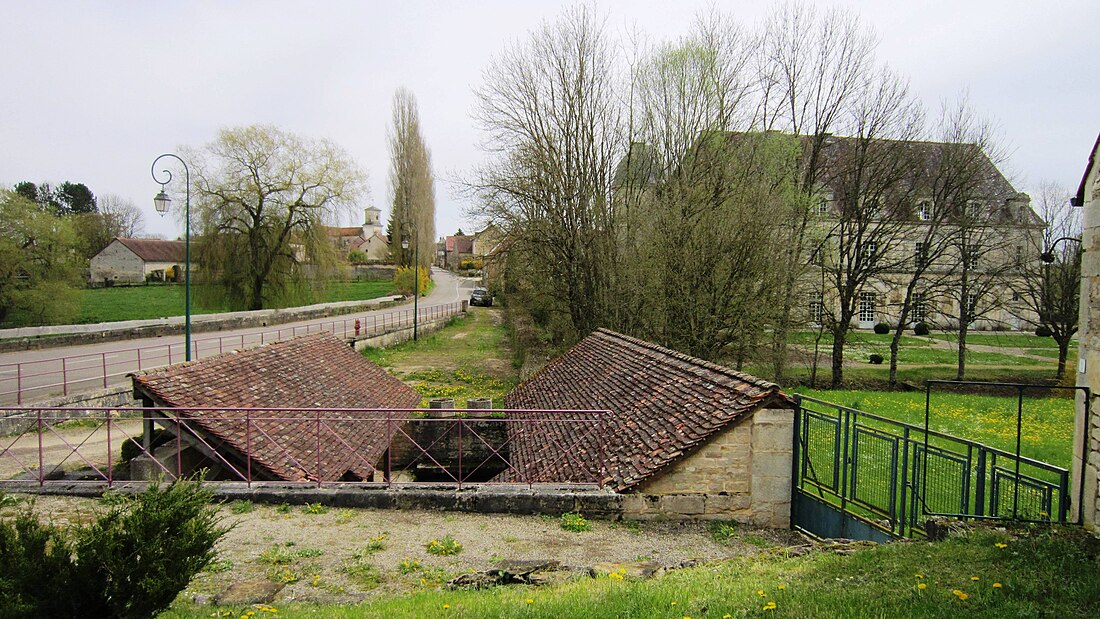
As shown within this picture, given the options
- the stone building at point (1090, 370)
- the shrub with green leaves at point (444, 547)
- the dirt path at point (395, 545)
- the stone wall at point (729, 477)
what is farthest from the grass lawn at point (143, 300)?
the stone building at point (1090, 370)

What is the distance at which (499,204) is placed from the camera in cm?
2456

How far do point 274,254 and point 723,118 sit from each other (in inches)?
1074

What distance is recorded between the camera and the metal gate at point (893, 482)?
6379 mm

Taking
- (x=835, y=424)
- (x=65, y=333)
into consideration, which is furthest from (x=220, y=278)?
(x=835, y=424)

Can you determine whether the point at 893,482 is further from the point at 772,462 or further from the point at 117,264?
the point at 117,264

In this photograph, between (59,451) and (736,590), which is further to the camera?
(59,451)

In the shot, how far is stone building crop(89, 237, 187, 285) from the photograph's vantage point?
63.3 m

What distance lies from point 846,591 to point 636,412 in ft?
18.2

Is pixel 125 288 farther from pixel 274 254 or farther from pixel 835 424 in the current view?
pixel 835 424

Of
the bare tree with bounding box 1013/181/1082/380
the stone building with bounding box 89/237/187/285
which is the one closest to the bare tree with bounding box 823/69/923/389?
the bare tree with bounding box 1013/181/1082/380

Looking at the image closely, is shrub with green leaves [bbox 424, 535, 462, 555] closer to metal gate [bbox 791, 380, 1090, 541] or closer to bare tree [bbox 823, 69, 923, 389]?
metal gate [bbox 791, 380, 1090, 541]

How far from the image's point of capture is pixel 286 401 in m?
11.8

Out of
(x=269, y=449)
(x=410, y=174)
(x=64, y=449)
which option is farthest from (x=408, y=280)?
(x=269, y=449)

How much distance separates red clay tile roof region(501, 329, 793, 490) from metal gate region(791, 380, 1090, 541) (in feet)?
2.57
